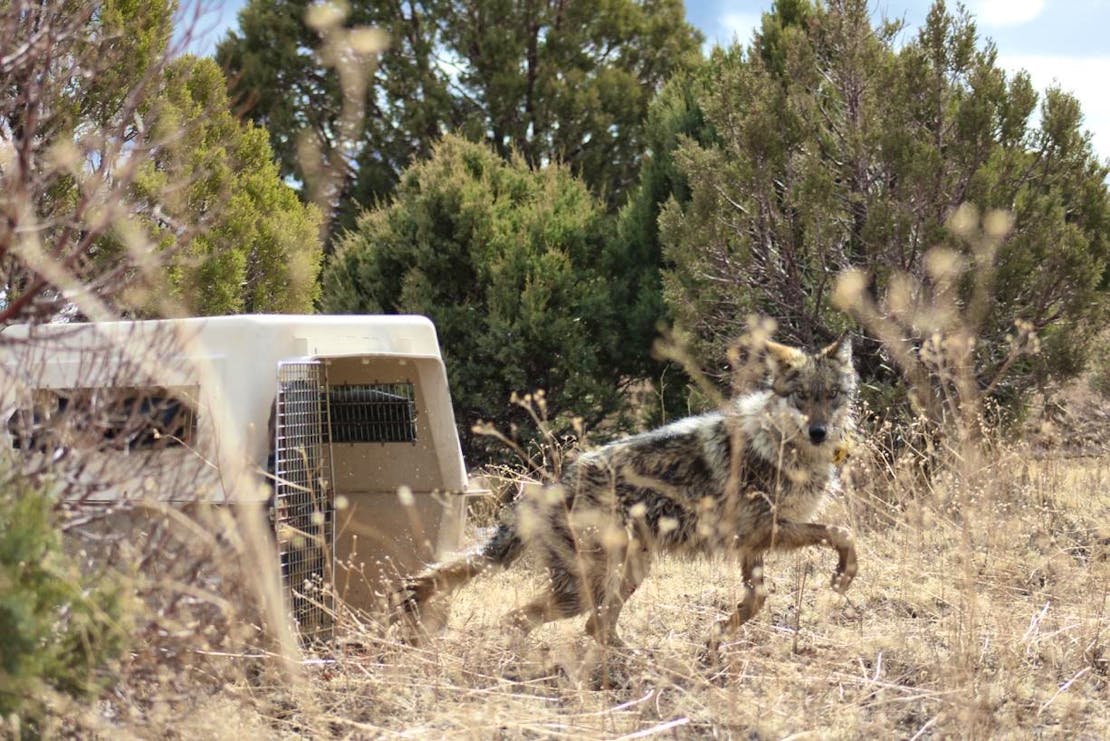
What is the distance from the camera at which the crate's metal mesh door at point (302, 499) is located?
14.4ft

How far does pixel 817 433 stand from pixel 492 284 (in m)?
5.47

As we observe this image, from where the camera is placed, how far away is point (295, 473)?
4.55 m

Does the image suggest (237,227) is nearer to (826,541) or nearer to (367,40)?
(826,541)

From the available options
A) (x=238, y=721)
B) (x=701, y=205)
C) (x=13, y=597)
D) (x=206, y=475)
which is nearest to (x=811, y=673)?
(x=238, y=721)

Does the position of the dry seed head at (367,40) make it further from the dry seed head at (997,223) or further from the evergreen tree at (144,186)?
the dry seed head at (997,223)

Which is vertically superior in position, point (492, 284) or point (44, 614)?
point (492, 284)

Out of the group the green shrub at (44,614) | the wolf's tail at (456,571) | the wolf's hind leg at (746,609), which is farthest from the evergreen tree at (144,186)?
the wolf's hind leg at (746,609)

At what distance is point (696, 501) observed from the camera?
506 cm

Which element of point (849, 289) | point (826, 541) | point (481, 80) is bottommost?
point (826, 541)

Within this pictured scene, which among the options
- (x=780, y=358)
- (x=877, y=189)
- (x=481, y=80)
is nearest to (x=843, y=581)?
(x=780, y=358)

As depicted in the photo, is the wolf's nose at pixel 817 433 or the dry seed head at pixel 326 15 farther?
the dry seed head at pixel 326 15

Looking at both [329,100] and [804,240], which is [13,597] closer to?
[804,240]

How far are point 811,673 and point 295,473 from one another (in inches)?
87.7

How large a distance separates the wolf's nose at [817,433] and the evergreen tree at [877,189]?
10.4 ft
